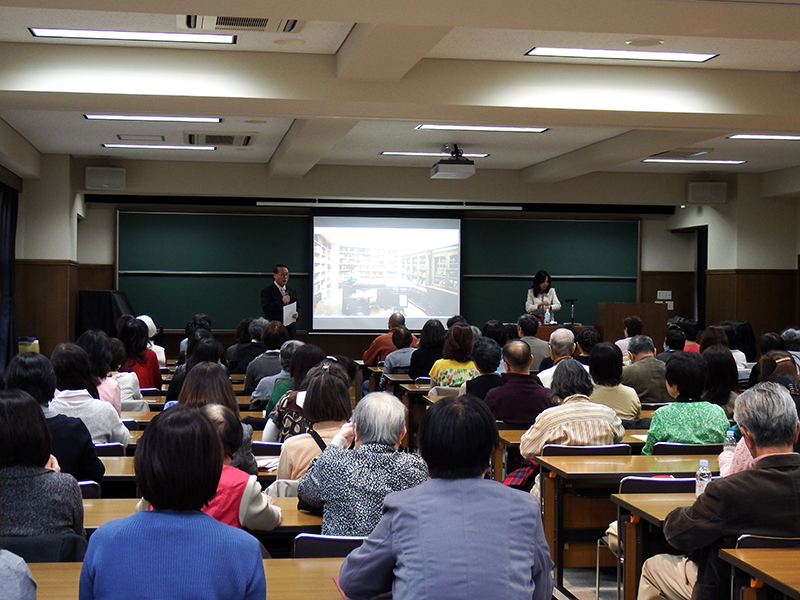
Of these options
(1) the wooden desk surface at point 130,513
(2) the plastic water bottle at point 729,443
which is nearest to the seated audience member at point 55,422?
(1) the wooden desk surface at point 130,513

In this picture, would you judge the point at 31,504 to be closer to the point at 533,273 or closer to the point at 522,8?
the point at 522,8

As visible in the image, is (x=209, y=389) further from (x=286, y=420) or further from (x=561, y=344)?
(x=561, y=344)

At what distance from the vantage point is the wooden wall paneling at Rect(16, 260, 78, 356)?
10992mm

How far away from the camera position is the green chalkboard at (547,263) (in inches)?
511

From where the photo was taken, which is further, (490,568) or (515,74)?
(515,74)

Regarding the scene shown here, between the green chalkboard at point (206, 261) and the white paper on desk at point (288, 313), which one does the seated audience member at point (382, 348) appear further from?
the green chalkboard at point (206, 261)

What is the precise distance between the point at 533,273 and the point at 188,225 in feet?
17.0

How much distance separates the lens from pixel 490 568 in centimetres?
187

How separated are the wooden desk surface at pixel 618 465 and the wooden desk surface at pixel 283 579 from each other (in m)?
1.65

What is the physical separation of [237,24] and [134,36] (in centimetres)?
108

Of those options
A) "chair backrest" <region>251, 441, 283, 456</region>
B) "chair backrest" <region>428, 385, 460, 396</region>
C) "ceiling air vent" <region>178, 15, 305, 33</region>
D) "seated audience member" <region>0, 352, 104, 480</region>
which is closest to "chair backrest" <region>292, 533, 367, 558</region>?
"seated audience member" <region>0, 352, 104, 480</region>

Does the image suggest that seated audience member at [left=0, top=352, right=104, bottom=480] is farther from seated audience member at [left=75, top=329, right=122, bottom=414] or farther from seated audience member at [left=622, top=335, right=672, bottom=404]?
seated audience member at [left=622, top=335, right=672, bottom=404]

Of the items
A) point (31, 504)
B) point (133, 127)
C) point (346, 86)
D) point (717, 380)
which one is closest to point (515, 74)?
point (346, 86)

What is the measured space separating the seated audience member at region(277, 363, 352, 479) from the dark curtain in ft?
25.3
